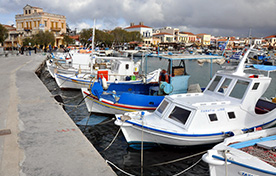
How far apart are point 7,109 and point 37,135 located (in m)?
4.12

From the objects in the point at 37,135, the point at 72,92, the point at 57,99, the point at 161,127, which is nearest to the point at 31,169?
the point at 37,135

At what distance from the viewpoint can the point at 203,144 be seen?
363 inches

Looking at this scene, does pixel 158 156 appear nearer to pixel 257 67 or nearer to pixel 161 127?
pixel 161 127

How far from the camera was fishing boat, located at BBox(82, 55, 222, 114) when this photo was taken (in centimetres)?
1220

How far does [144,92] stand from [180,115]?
5635mm

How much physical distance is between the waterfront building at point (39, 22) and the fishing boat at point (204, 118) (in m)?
74.7

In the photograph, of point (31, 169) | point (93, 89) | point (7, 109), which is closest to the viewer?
point (31, 169)

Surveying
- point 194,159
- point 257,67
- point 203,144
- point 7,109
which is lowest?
point 194,159

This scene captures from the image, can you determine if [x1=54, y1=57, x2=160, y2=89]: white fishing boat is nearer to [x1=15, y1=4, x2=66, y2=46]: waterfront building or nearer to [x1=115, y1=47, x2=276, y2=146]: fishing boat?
[x1=115, y1=47, x2=276, y2=146]: fishing boat

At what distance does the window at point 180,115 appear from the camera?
29.8 feet

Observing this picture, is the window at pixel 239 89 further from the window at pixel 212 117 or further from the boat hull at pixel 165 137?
the boat hull at pixel 165 137

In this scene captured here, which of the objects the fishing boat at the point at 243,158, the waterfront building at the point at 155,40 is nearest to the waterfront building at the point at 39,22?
the waterfront building at the point at 155,40

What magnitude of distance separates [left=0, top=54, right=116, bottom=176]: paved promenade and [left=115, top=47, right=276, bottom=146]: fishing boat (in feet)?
7.21

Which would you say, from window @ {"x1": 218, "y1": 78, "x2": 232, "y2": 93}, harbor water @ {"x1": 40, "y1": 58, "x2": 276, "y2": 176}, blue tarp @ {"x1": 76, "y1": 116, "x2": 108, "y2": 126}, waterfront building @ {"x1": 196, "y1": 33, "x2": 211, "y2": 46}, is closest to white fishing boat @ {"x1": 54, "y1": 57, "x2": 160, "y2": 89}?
blue tarp @ {"x1": 76, "y1": 116, "x2": 108, "y2": 126}
